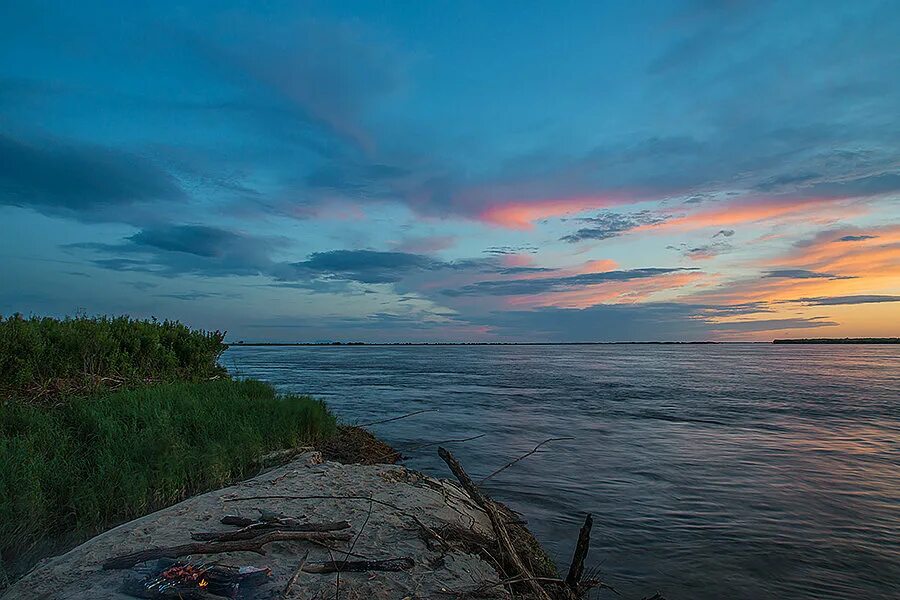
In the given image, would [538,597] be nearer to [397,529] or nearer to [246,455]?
[397,529]

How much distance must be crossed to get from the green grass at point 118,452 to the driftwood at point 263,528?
193cm

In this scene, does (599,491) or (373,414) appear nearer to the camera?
(599,491)

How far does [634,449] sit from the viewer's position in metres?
16.0

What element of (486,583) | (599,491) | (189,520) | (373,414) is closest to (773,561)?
(599,491)

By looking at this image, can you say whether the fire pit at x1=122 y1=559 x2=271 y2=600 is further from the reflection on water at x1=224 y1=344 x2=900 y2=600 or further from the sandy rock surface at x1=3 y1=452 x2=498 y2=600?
the reflection on water at x1=224 y1=344 x2=900 y2=600

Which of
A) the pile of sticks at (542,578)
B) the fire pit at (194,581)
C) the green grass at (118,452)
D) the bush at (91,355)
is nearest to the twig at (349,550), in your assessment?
the fire pit at (194,581)

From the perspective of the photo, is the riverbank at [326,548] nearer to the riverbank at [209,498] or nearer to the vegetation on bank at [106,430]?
the riverbank at [209,498]

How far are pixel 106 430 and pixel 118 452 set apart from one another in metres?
1.26

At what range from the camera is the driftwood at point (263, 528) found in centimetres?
468

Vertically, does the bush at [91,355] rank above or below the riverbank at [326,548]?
above

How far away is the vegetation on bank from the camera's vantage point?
6.37m

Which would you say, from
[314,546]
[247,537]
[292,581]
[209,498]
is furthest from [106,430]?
[292,581]

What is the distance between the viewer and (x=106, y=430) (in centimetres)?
889

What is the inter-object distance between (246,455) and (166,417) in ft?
6.17
